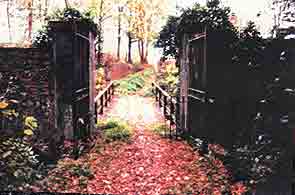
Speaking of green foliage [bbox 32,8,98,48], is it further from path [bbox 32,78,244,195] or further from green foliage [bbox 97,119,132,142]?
green foliage [bbox 97,119,132,142]

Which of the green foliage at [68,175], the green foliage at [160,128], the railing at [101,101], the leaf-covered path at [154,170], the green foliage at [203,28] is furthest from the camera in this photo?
the railing at [101,101]

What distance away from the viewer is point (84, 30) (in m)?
4.61

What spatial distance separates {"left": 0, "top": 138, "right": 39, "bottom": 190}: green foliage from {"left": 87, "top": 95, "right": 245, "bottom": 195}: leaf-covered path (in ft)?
1.87

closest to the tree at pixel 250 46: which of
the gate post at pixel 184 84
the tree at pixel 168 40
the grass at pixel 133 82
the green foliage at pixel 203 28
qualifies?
the green foliage at pixel 203 28

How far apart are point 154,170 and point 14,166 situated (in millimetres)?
1601

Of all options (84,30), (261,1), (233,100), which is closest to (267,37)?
(233,100)

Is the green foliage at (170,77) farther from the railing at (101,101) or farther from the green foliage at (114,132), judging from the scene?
the green foliage at (114,132)

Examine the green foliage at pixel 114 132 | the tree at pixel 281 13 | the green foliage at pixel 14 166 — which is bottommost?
the green foliage at pixel 114 132

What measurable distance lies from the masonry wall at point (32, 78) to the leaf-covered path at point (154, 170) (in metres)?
0.78

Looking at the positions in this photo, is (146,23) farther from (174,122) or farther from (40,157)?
(40,157)

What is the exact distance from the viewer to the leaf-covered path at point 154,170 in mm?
3184

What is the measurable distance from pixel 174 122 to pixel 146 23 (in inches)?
270

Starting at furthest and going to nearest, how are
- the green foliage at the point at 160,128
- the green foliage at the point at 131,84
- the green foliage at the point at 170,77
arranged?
the green foliage at the point at 131,84 → the green foliage at the point at 170,77 → the green foliage at the point at 160,128

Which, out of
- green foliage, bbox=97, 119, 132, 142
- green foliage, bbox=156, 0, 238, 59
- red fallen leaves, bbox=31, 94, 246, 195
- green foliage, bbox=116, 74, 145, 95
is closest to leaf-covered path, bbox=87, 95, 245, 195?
red fallen leaves, bbox=31, 94, 246, 195
